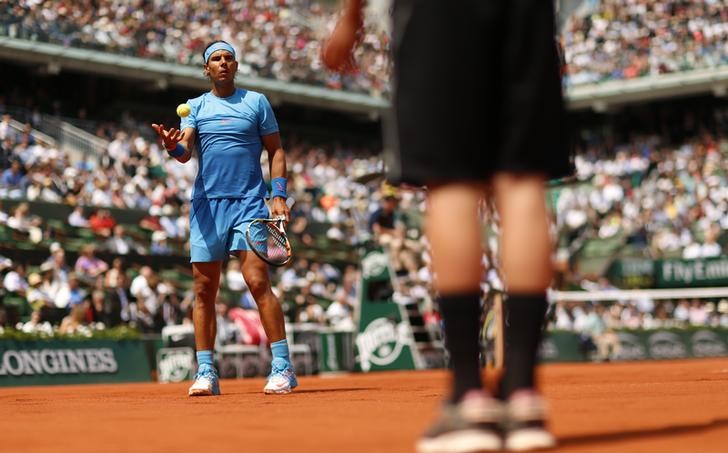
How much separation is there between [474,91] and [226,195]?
16.5 ft

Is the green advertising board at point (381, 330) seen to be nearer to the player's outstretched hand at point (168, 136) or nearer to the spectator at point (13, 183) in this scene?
the spectator at point (13, 183)

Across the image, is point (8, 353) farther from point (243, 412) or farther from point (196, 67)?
point (196, 67)

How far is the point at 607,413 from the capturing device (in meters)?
4.81

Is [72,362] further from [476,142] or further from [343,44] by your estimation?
[476,142]

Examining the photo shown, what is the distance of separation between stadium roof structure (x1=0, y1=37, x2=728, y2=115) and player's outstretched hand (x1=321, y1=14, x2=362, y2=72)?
24652mm

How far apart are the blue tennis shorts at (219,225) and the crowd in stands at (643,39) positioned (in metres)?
29.6

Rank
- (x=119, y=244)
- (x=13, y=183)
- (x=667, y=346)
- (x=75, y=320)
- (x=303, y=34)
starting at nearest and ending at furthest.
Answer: (x=75, y=320)
(x=119, y=244)
(x=13, y=183)
(x=667, y=346)
(x=303, y=34)

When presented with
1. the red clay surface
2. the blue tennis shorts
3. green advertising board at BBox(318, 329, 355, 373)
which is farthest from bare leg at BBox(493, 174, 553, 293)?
green advertising board at BBox(318, 329, 355, 373)

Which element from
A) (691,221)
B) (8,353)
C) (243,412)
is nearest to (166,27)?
(691,221)

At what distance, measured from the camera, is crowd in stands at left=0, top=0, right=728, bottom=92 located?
96.4ft

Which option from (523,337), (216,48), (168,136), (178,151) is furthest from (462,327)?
(216,48)

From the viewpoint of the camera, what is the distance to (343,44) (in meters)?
4.18

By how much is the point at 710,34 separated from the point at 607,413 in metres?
33.8

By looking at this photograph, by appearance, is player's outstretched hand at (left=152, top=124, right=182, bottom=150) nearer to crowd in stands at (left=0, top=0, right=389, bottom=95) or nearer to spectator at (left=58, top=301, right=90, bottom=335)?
spectator at (left=58, top=301, right=90, bottom=335)
